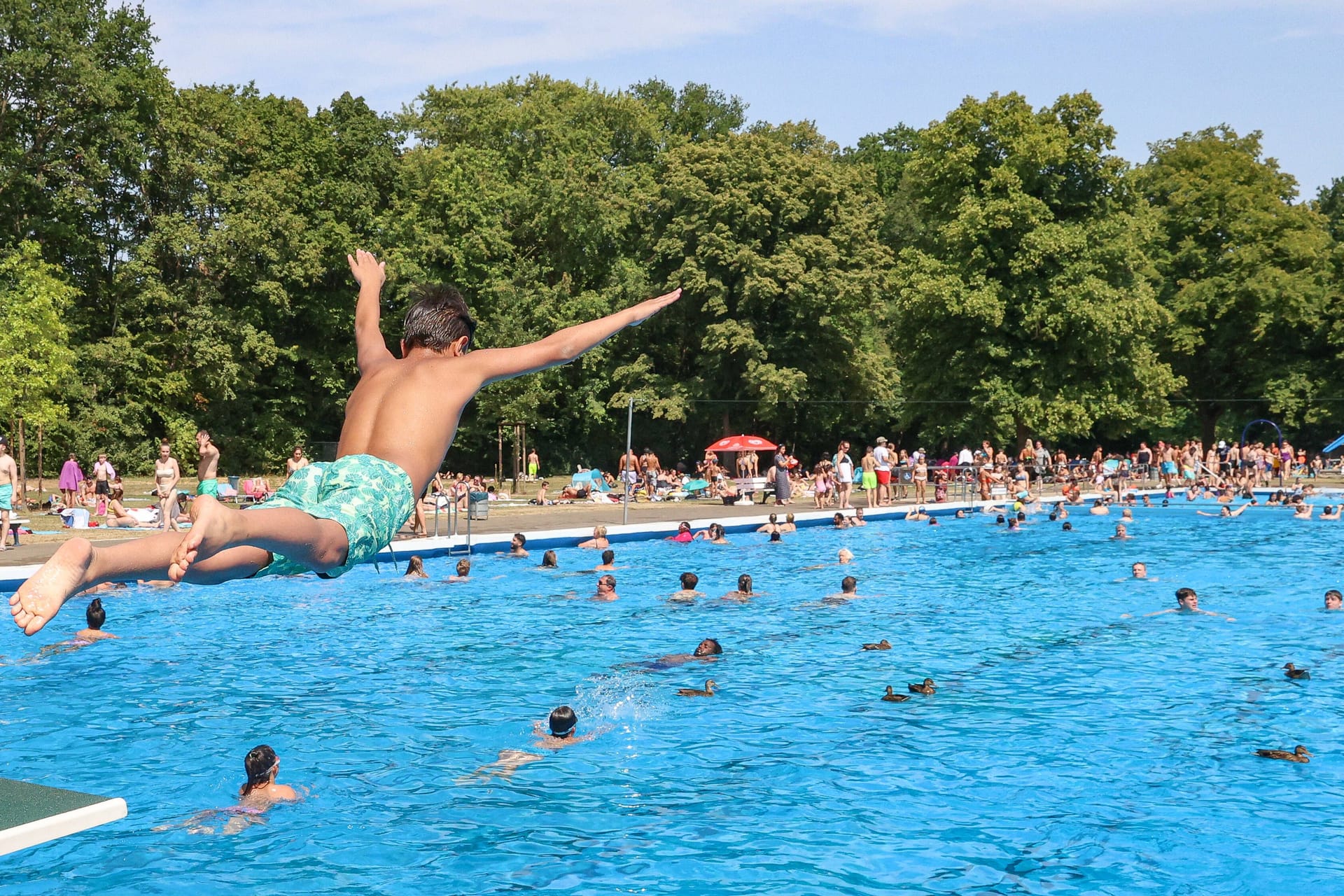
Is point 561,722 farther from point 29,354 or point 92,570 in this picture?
point 29,354

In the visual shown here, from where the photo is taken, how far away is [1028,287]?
41.6 m

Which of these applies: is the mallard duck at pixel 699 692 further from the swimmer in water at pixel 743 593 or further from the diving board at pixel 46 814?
the diving board at pixel 46 814

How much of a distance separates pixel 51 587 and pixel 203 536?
46 cm

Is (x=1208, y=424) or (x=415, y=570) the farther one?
(x=1208, y=424)

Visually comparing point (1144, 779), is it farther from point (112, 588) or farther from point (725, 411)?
point (725, 411)

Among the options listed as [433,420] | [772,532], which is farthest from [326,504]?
[772,532]

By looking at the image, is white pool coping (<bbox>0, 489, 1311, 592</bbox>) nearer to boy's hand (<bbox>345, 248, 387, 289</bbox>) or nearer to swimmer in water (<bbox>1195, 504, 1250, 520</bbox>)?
swimmer in water (<bbox>1195, 504, 1250, 520</bbox>)

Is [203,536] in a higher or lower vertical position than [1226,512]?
higher

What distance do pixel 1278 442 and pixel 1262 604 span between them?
35990 mm

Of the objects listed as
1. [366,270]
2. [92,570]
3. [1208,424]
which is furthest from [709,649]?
[1208,424]

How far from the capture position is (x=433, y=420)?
496 cm

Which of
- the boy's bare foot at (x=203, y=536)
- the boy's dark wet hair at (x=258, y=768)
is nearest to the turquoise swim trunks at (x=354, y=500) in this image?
the boy's bare foot at (x=203, y=536)

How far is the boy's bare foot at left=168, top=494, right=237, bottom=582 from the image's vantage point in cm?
366

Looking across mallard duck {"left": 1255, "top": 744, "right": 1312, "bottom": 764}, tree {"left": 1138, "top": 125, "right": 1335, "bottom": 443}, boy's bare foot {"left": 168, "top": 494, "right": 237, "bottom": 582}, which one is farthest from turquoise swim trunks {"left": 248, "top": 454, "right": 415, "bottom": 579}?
tree {"left": 1138, "top": 125, "right": 1335, "bottom": 443}
